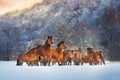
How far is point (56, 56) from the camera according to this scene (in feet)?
10.4

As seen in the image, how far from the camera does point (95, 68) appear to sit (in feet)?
10.5

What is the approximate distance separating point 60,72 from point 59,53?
134mm

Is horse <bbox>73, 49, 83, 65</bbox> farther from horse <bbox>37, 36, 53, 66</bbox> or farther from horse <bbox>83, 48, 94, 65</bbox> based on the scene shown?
horse <bbox>37, 36, 53, 66</bbox>

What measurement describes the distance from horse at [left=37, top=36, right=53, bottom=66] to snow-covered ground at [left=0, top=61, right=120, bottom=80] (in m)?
0.05

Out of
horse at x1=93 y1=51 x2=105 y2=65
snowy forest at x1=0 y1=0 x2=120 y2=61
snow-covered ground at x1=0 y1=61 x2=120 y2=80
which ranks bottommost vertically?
snow-covered ground at x1=0 y1=61 x2=120 y2=80

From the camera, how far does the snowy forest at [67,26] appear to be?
10.4 feet

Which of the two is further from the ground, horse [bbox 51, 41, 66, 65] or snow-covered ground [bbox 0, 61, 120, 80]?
horse [bbox 51, 41, 66, 65]

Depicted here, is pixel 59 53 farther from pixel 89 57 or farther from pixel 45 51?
pixel 89 57

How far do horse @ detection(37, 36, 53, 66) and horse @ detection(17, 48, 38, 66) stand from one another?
35 millimetres

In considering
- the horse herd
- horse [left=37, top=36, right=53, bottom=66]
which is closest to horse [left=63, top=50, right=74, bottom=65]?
the horse herd

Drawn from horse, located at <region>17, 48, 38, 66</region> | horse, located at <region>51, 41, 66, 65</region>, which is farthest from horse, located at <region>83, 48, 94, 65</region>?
horse, located at <region>17, 48, 38, 66</region>

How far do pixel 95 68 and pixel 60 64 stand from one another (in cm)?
25

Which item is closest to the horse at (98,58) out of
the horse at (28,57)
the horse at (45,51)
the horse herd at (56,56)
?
the horse herd at (56,56)

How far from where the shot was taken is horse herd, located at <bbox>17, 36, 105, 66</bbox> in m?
3.16
